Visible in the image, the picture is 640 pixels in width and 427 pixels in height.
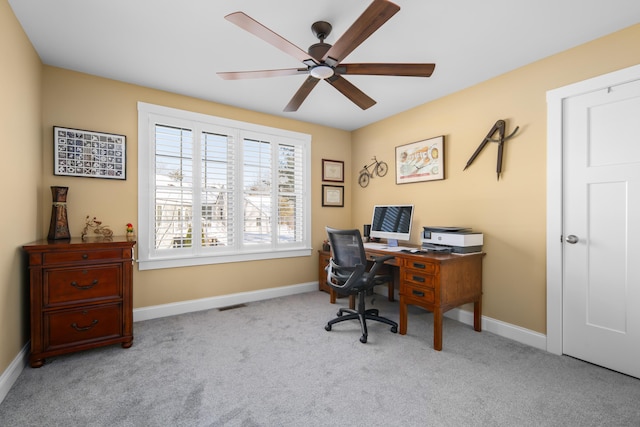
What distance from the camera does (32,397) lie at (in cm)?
185

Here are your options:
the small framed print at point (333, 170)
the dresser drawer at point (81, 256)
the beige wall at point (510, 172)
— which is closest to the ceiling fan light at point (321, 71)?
the beige wall at point (510, 172)

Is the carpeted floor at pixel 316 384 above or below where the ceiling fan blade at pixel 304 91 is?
below

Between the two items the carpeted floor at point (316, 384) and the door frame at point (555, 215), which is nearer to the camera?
the carpeted floor at point (316, 384)

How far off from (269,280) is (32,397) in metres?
2.47

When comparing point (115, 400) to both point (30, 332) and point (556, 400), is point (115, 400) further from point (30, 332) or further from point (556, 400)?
point (556, 400)

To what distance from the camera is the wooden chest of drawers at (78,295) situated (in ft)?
7.23

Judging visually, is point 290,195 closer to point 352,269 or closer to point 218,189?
point 218,189

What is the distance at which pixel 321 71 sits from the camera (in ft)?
7.00

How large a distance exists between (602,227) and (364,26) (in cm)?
236

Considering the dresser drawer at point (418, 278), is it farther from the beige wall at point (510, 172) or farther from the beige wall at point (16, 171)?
the beige wall at point (16, 171)

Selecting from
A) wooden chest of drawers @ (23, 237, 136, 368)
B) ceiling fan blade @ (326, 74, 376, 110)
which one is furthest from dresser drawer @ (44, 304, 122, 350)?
ceiling fan blade @ (326, 74, 376, 110)

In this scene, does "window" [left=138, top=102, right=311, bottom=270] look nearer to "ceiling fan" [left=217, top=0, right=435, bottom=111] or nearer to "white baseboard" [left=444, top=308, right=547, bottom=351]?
"ceiling fan" [left=217, top=0, right=435, bottom=111]

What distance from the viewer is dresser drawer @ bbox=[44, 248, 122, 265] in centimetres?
226

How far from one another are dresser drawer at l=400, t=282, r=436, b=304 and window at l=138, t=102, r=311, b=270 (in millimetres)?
1823
